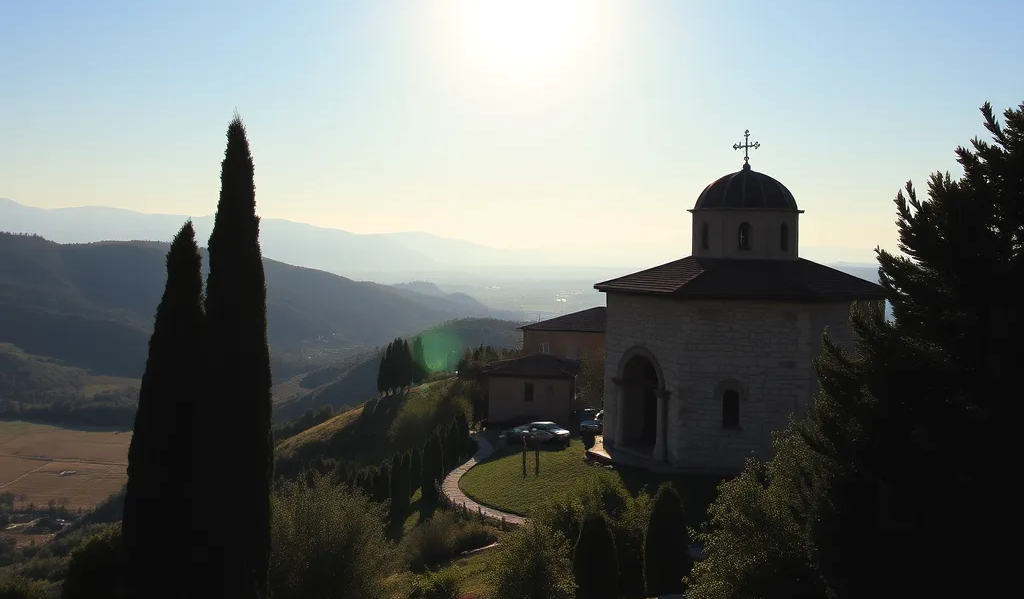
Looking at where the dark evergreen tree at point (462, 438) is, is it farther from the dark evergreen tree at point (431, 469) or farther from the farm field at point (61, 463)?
the farm field at point (61, 463)

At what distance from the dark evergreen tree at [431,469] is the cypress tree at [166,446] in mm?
14581

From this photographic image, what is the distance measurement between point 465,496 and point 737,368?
9.84 meters

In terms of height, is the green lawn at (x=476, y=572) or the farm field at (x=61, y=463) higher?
the green lawn at (x=476, y=572)

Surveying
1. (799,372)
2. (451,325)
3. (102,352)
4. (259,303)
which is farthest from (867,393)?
(102,352)

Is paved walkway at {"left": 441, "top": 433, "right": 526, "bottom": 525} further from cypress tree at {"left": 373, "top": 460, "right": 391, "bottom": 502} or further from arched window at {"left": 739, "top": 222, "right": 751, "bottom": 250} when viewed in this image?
arched window at {"left": 739, "top": 222, "right": 751, "bottom": 250}

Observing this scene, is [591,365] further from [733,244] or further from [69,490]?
[69,490]

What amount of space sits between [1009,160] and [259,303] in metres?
11.9

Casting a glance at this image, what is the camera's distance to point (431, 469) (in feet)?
93.0

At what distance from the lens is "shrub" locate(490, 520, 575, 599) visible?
Answer: 1234 centimetres

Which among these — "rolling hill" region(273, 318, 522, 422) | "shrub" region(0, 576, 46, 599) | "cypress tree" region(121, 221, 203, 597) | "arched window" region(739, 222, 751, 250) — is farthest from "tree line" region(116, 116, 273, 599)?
"rolling hill" region(273, 318, 522, 422)

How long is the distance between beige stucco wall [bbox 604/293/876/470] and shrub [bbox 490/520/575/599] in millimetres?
9793

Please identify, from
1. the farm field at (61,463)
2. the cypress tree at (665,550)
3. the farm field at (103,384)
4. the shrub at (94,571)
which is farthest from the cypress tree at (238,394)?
the farm field at (103,384)

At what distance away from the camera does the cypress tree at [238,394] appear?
44.1ft

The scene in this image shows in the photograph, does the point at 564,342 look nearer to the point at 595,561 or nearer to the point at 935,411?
the point at 595,561
